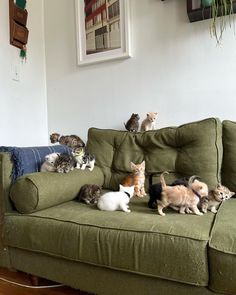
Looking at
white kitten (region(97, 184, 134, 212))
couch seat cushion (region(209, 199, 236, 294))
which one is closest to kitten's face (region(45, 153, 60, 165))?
white kitten (region(97, 184, 134, 212))

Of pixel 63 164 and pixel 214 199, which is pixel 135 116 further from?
pixel 214 199

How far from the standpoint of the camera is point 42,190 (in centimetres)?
140

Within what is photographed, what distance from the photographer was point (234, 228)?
1.06 metres

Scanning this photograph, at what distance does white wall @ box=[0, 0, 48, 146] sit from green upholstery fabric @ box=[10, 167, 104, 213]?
850 millimetres

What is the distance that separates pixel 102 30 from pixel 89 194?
1438mm

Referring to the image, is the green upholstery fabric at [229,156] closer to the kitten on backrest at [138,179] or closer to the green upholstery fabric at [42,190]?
the kitten on backrest at [138,179]

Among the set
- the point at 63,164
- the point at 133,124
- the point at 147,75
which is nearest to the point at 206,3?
the point at 147,75

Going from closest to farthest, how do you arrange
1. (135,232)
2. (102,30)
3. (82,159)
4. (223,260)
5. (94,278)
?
(223,260), (135,232), (94,278), (82,159), (102,30)

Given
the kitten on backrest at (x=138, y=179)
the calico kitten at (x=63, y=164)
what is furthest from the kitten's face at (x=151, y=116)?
the calico kitten at (x=63, y=164)

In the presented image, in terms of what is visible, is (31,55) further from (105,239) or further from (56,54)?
(105,239)

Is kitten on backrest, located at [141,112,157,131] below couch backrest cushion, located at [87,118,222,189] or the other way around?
the other way around

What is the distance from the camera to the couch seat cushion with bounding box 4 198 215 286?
1028 millimetres

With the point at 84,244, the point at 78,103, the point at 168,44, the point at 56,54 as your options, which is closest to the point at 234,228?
the point at 84,244

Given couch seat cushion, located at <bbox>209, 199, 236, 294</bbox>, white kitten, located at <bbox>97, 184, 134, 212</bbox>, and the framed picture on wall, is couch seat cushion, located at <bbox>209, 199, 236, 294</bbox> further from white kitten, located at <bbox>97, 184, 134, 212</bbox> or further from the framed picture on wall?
the framed picture on wall
